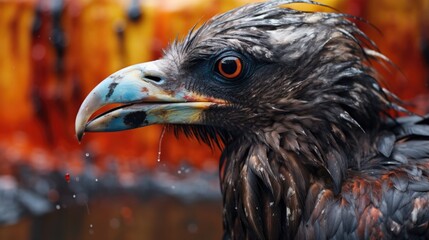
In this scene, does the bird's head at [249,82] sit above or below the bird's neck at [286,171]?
above

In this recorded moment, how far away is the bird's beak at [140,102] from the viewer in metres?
3.79

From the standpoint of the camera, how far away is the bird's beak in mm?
3787

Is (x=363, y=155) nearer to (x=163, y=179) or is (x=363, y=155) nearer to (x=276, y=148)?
(x=276, y=148)

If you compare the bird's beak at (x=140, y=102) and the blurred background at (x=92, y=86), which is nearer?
the bird's beak at (x=140, y=102)

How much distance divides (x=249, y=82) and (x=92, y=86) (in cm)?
473

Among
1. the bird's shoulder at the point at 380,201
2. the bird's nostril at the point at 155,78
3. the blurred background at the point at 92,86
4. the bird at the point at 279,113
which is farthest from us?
the blurred background at the point at 92,86

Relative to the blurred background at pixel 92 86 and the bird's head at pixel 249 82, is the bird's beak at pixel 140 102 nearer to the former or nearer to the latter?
the bird's head at pixel 249 82

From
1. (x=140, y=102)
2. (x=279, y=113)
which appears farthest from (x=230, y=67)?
(x=140, y=102)

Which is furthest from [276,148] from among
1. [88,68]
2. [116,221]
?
[88,68]

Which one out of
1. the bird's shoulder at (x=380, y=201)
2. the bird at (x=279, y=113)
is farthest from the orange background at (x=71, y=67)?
the bird's shoulder at (x=380, y=201)

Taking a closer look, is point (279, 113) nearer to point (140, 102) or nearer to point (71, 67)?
point (140, 102)

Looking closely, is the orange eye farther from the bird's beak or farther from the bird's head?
the bird's beak

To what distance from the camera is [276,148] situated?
381 cm

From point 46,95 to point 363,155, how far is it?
17.2ft
